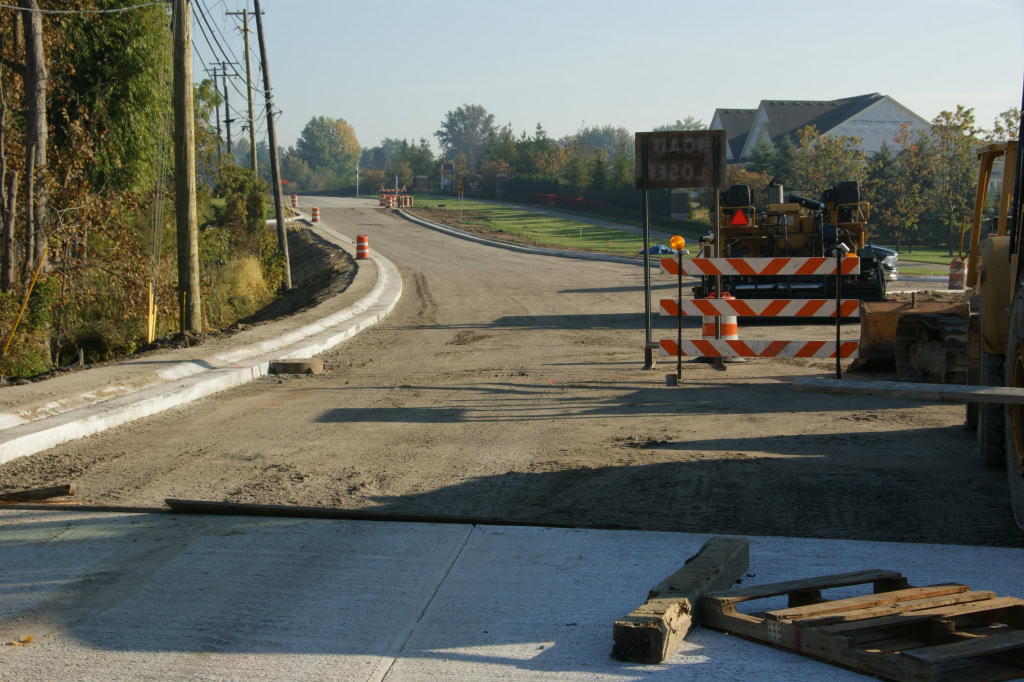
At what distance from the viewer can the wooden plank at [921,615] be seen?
4.09 metres

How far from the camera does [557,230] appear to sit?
2132 inches

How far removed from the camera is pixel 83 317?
20.5 meters

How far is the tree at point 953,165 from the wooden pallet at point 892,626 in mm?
46735

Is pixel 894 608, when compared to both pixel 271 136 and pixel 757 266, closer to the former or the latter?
pixel 757 266

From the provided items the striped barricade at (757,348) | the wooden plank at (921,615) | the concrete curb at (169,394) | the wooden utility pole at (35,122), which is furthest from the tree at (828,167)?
the wooden plank at (921,615)

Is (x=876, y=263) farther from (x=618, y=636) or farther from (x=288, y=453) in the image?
(x=618, y=636)

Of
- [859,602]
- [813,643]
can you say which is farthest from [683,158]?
[813,643]

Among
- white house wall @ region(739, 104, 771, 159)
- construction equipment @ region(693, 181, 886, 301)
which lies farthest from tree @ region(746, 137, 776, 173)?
construction equipment @ region(693, 181, 886, 301)

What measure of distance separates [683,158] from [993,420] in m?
6.74

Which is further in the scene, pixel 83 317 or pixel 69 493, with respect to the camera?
pixel 83 317

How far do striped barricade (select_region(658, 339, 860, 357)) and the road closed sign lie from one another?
7.20 ft

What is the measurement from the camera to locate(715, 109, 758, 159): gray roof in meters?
79.6

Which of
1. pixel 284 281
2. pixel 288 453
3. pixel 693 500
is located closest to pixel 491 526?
pixel 693 500

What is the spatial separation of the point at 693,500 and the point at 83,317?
17.3 metres
